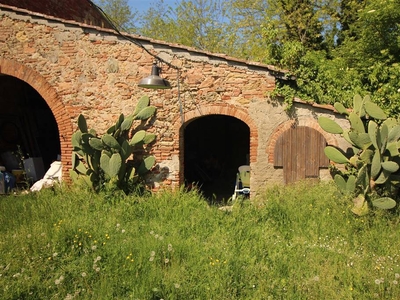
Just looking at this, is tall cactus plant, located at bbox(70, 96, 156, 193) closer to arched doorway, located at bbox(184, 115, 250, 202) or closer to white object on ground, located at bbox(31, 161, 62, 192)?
white object on ground, located at bbox(31, 161, 62, 192)

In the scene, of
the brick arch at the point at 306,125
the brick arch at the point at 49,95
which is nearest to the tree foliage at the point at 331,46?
the brick arch at the point at 306,125

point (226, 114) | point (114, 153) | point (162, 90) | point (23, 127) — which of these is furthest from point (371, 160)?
point (23, 127)

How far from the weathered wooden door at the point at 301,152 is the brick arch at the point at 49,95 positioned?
15.2 feet

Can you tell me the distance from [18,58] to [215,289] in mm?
6924

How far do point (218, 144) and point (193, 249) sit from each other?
9189 mm

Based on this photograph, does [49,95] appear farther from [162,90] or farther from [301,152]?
[301,152]

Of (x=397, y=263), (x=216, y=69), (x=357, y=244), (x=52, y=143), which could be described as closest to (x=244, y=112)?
(x=216, y=69)

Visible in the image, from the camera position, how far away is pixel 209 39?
21.8 m

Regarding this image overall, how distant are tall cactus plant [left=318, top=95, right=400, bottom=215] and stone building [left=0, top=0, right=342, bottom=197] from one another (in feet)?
2.56

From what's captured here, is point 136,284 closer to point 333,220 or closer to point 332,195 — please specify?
point 333,220

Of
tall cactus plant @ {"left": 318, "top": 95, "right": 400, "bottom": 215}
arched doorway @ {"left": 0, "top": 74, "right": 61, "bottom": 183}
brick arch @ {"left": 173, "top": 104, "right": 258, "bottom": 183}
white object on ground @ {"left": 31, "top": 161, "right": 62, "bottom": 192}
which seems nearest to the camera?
tall cactus plant @ {"left": 318, "top": 95, "right": 400, "bottom": 215}

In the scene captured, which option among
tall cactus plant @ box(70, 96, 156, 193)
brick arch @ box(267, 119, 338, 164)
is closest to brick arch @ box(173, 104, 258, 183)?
brick arch @ box(267, 119, 338, 164)

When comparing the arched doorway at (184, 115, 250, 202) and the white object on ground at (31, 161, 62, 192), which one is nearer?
the white object on ground at (31, 161, 62, 192)

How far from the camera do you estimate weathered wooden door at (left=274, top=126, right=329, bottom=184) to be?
717 cm
